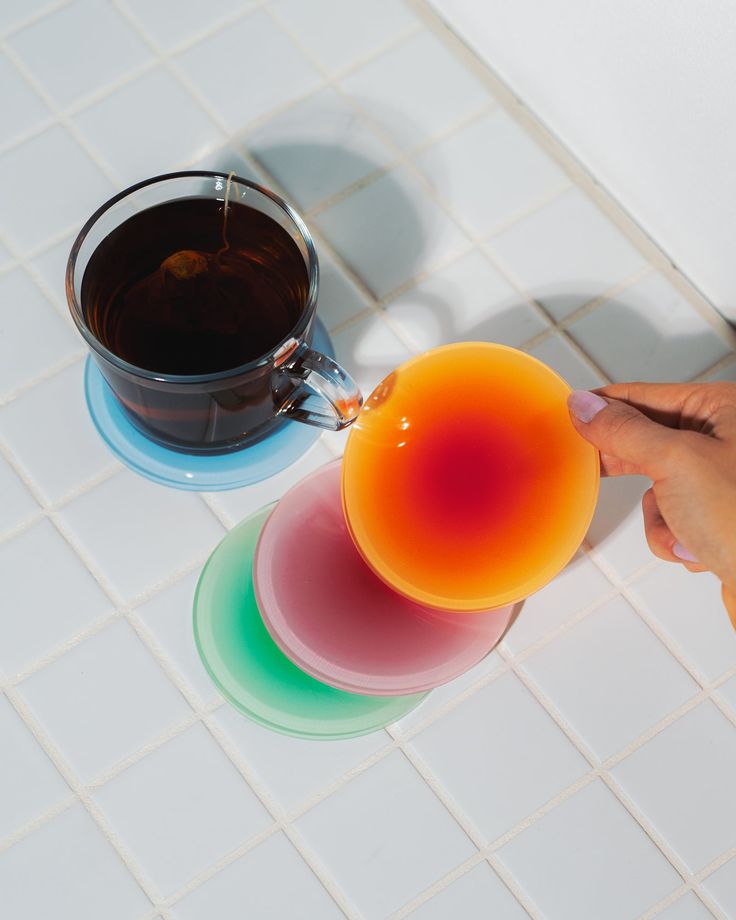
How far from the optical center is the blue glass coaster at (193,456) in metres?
0.67

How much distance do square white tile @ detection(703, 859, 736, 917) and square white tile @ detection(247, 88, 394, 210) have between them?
20.1 inches

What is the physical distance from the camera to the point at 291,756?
64cm

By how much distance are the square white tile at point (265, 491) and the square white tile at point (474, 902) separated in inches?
10.3

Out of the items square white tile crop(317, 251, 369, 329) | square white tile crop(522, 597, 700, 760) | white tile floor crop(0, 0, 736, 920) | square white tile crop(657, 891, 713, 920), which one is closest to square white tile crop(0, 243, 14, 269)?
white tile floor crop(0, 0, 736, 920)

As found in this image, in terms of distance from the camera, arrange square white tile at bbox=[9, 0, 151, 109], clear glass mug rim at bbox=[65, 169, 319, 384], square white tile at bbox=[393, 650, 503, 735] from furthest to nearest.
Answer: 1. square white tile at bbox=[9, 0, 151, 109]
2. square white tile at bbox=[393, 650, 503, 735]
3. clear glass mug rim at bbox=[65, 169, 319, 384]

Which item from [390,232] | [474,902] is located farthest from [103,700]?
[390,232]

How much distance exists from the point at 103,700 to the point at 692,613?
379 mm

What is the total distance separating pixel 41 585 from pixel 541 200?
432 millimetres

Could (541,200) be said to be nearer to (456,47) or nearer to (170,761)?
(456,47)

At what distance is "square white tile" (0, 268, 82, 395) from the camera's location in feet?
2.29

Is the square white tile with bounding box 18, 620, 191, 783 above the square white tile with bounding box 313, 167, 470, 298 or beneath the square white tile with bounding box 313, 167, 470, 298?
beneath

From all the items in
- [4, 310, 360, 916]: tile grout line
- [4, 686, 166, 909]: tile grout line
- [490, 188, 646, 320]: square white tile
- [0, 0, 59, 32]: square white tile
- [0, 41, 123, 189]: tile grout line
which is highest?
[490, 188, 646, 320]: square white tile

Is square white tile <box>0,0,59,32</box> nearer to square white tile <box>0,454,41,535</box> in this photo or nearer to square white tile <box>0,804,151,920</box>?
square white tile <box>0,454,41,535</box>

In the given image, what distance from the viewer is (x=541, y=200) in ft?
2.44
